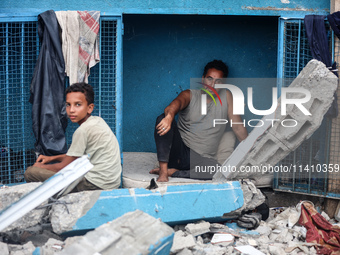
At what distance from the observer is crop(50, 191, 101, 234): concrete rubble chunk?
407 centimetres

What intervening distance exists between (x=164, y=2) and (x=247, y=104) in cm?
201

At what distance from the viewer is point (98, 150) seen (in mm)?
4484

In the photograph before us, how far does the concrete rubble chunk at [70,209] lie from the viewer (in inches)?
160

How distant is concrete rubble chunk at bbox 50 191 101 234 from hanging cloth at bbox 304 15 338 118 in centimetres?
262

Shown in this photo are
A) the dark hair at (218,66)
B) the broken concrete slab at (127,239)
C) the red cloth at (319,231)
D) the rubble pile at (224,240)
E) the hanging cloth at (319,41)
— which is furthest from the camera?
the dark hair at (218,66)

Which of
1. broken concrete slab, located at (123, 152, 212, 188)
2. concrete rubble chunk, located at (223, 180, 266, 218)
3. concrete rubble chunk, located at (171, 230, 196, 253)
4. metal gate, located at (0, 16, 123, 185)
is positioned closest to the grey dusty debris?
concrete rubble chunk, located at (223, 180, 266, 218)

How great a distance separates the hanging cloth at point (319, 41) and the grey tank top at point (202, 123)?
1.24 meters

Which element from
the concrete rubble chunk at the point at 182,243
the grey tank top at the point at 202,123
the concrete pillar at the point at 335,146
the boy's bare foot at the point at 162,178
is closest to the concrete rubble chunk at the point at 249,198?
the concrete rubble chunk at the point at 182,243

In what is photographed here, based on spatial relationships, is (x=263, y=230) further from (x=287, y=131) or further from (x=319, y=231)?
(x=287, y=131)

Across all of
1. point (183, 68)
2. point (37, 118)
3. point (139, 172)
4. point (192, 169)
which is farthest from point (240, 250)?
point (183, 68)

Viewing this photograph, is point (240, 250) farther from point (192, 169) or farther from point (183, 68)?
point (183, 68)

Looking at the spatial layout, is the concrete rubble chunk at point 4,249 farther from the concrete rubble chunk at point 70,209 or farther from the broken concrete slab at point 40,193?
the concrete rubble chunk at point 70,209

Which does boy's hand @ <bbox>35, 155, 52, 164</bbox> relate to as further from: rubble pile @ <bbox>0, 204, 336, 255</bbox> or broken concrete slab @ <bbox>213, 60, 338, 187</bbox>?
broken concrete slab @ <bbox>213, 60, 338, 187</bbox>

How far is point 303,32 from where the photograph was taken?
5277 mm
